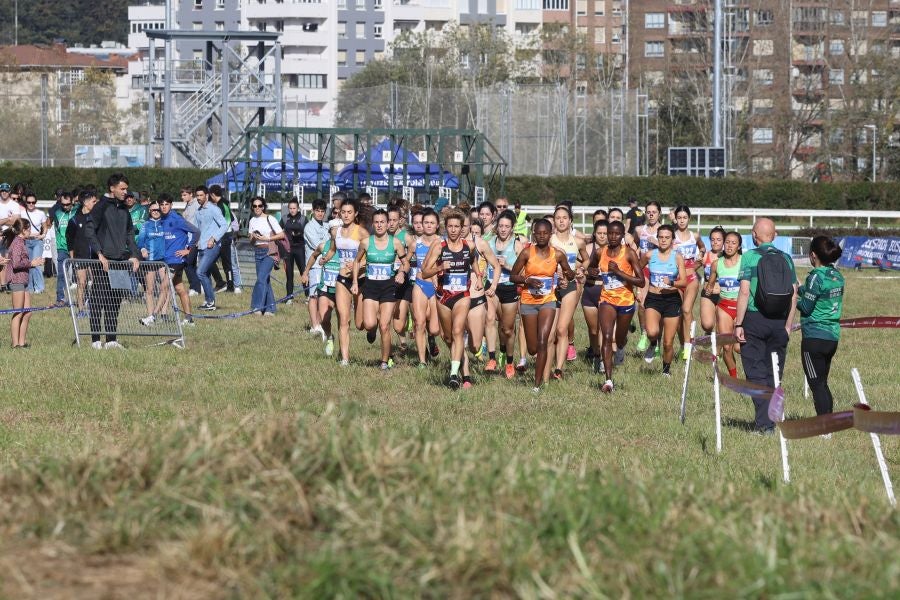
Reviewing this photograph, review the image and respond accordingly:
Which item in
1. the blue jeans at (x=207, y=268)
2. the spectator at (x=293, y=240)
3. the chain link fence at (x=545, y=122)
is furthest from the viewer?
the chain link fence at (x=545, y=122)

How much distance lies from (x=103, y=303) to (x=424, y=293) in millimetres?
4122

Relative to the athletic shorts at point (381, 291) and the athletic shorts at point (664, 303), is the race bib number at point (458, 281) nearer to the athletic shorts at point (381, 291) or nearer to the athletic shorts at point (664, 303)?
the athletic shorts at point (381, 291)

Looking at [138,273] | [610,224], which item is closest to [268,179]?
[138,273]

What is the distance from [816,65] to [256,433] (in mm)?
85243

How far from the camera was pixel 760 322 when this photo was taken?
13367mm

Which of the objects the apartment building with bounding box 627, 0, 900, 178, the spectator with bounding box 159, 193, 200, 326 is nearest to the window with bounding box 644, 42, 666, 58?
the apartment building with bounding box 627, 0, 900, 178

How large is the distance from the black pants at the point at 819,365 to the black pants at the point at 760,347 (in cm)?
40

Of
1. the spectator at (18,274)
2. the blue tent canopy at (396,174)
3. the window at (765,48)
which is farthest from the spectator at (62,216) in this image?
the window at (765,48)

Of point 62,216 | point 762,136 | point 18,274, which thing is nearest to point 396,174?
point 62,216

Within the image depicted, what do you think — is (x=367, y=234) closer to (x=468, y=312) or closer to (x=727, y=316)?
(x=468, y=312)

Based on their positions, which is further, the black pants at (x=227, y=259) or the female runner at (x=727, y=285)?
the black pants at (x=227, y=259)

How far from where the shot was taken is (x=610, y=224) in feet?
55.8

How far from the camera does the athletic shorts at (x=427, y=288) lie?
59.2 ft

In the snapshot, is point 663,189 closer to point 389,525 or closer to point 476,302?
point 476,302
